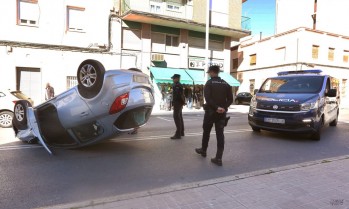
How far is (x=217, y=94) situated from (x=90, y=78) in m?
2.47

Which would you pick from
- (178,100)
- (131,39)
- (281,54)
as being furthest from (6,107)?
(281,54)

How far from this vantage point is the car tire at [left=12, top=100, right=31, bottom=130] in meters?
6.27

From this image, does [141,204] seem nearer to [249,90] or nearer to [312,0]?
[249,90]

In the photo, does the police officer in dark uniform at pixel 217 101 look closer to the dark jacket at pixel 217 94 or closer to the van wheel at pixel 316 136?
the dark jacket at pixel 217 94

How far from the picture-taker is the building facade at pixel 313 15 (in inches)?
1240

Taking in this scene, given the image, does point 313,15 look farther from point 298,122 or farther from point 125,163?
point 125,163

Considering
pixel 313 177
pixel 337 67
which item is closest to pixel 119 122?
pixel 313 177

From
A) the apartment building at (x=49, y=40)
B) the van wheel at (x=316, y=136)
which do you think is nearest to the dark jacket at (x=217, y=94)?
the van wheel at (x=316, y=136)

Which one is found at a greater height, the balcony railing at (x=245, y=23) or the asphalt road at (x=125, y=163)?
the balcony railing at (x=245, y=23)

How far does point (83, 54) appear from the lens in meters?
17.1

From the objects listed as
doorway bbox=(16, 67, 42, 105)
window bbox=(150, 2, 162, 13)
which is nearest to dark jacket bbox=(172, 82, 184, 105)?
doorway bbox=(16, 67, 42, 105)

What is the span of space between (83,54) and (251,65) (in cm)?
1960

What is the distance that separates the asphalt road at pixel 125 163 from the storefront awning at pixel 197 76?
1254cm

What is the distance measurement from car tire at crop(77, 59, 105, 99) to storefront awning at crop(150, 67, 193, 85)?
13.1m
